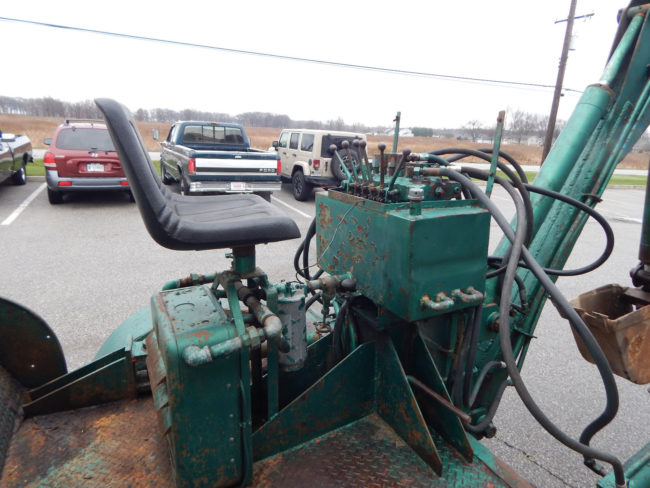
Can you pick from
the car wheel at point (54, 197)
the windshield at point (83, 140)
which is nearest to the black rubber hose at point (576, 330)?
the windshield at point (83, 140)

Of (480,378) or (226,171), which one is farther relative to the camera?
(226,171)

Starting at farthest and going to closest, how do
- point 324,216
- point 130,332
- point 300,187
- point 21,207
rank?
point 300,187 < point 21,207 < point 130,332 < point 324,216

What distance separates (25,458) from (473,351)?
1.81 m

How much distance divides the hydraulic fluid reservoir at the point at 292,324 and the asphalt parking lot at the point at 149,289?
1.55 meters

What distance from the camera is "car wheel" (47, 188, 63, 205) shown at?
8102 mm

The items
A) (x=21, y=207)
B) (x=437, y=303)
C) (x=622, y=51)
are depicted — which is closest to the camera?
(x=437, y=303)

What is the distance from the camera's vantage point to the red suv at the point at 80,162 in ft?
25.6

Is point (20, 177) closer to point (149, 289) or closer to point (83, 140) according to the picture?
point (83, 140)

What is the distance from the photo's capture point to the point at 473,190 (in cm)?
155

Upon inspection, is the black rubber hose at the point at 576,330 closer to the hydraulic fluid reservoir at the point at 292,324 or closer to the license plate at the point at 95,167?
the hydraulic fluid reservoir at the point at 292,324

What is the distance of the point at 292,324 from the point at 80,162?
7.96 metres

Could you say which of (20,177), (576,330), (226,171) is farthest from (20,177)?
(576,330)

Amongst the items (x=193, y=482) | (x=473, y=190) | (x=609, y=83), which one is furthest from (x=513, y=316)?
(x=193, y=482)

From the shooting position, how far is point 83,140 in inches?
319
